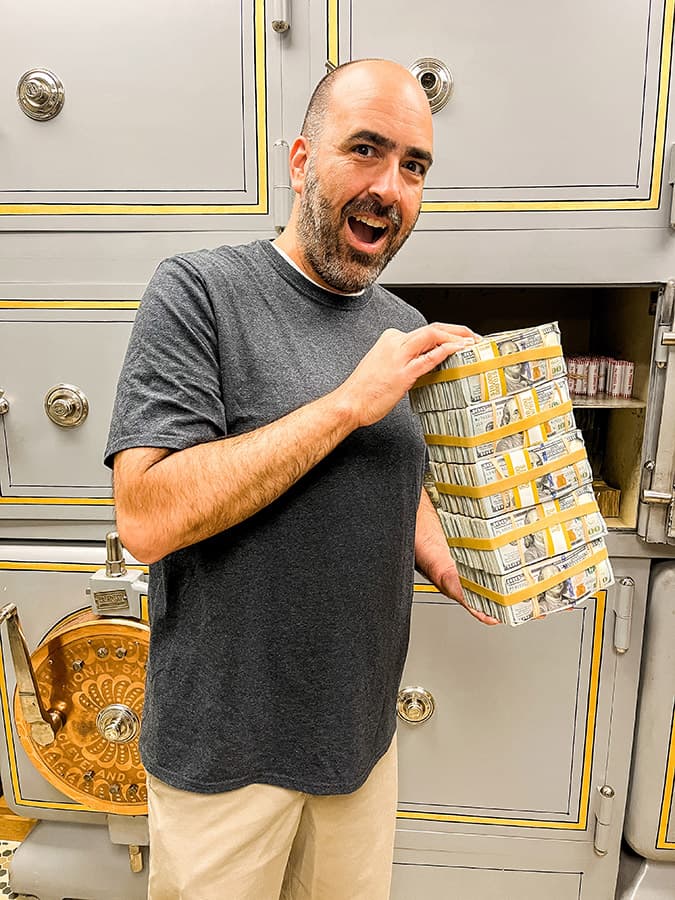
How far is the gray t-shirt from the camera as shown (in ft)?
2.80

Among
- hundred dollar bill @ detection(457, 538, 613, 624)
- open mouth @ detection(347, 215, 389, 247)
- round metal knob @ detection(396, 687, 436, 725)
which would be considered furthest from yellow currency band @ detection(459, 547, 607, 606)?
round metal knob @ detection(396, 687, 436, 725)

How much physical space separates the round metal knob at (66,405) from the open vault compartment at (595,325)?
0.68m

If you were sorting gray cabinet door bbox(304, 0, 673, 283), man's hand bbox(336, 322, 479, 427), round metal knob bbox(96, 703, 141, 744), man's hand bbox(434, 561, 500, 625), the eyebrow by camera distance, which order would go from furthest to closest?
round metal knob bbox(96, 703, 141, 744) → gray cabinet door bbox(304, 0, 673, 283) → man's hand bbox(434, 561, 500, 625) → the eyebrow → man's hand bbox(336, 322, 479, 427)

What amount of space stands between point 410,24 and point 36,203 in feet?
2.42

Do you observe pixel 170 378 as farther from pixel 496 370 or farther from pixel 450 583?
pixel 450 583

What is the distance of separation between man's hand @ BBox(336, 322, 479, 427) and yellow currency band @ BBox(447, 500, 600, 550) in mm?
202

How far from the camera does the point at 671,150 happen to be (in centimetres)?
118

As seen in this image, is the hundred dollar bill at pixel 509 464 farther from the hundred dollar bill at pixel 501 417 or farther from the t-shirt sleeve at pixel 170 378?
the t-shirt sleeve at pixel 170 378

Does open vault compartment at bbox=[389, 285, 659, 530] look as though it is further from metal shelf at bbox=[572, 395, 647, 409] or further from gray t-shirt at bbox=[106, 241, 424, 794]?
gray t-shirt at bbox=[106, 241, 424, 794]

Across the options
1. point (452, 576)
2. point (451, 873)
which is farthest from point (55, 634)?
point (451, 873)

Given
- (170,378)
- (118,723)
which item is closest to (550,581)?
(170,378)

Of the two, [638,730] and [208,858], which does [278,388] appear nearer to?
[208,858]

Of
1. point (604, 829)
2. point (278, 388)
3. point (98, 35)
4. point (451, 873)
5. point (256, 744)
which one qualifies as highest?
point (98, 35)

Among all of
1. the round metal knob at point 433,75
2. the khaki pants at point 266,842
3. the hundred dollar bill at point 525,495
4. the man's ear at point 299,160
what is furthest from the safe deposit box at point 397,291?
the hundred dollar bill at point 525,495
